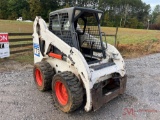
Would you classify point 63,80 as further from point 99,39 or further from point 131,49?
point 131,49

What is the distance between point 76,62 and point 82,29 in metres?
1.66

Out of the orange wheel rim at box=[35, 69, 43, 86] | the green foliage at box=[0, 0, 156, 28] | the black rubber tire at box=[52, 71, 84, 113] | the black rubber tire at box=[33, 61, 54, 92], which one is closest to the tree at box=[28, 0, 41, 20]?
the green foliage at box=[0, 0, 156, 28]

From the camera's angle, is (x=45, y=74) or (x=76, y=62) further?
(x=45, y=74)

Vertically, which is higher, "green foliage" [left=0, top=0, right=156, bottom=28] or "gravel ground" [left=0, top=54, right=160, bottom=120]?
"green foliage" [left=0, top=0, right=156, bottom=28]

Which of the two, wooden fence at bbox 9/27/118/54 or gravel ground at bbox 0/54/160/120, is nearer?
gravel ground at bbox 0/54/160/120

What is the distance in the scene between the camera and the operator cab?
3.81 meters

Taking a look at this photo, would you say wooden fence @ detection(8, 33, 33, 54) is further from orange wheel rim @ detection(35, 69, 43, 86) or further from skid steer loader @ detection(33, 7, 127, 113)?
orange wheel rim @ detection(35, 69, 43, 86)

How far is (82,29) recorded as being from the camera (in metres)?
4.82

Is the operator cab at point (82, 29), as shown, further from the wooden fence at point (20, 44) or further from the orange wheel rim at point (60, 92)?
the wooden fence at point (20, 44)

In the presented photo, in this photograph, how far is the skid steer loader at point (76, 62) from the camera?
336 centimetres

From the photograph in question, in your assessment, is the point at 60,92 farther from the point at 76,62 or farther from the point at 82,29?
the point at 82,29

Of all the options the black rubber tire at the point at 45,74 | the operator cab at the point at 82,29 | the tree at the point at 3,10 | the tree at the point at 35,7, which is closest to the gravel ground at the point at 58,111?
the black rubber tire at the point at 45,74

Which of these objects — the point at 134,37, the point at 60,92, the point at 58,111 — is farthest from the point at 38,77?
the point at 134,37

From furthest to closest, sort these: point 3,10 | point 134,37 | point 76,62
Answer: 1. point 3,10
2. point 134,37
3. point 76,62
